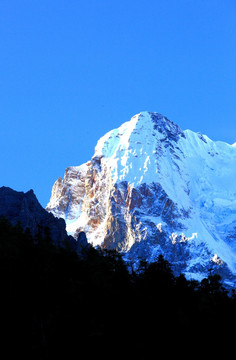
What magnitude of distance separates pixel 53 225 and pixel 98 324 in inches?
2624

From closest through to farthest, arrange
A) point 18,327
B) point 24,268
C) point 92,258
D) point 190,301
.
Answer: point 18,327, point 24,268, point 190,301, point 92,258

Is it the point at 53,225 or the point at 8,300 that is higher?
the point at 53,225

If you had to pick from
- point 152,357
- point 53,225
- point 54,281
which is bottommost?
point 152,357

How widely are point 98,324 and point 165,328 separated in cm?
719

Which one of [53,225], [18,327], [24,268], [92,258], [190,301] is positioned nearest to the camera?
[18,327]

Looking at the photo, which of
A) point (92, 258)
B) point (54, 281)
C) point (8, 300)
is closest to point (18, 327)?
point (8, 300)

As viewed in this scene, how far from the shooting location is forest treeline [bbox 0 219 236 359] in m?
75.8

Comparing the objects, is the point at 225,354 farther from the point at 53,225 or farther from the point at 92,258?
the point at 53,225

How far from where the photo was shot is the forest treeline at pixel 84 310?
75812 millimetres

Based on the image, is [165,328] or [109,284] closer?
[165,328]

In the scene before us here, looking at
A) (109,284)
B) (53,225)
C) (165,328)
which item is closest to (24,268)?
(109,284)

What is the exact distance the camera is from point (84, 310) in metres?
79.6

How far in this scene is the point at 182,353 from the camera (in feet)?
258

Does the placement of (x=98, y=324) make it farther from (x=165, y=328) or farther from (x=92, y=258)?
(x=92, y=258)
